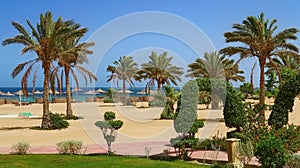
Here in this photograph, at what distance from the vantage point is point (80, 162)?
13.1 meters

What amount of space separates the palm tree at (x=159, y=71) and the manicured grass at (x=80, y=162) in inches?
1462

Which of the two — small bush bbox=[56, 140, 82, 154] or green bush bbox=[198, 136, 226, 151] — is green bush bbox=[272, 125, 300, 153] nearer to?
green bush bbox=[198, 136, 226, 151]

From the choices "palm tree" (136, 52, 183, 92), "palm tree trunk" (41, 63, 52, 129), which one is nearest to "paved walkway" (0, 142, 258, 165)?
"palm tree trunk" (41, 63, 52, 129)

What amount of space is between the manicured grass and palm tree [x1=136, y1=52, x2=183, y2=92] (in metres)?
37.1

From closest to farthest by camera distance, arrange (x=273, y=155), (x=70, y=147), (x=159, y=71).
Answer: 1. (x=273, y=155)
2. (x=70, y=147)
3. (x=159, y=71)

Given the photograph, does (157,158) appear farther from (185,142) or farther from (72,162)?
(72,162)

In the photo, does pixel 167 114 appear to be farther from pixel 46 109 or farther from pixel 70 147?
pixel 70 147

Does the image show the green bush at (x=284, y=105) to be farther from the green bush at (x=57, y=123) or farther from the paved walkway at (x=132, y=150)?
the green bush at (x=57, y=123)

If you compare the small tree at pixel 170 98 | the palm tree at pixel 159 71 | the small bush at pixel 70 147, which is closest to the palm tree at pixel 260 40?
the small tree at pixel 170 98

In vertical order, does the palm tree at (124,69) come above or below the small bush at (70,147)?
above

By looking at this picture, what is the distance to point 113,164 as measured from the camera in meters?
12.6

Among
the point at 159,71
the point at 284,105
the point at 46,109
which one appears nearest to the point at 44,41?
the point at 46,109

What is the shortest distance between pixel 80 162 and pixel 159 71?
38858 millimetres

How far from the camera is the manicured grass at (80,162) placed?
12.4 meters
